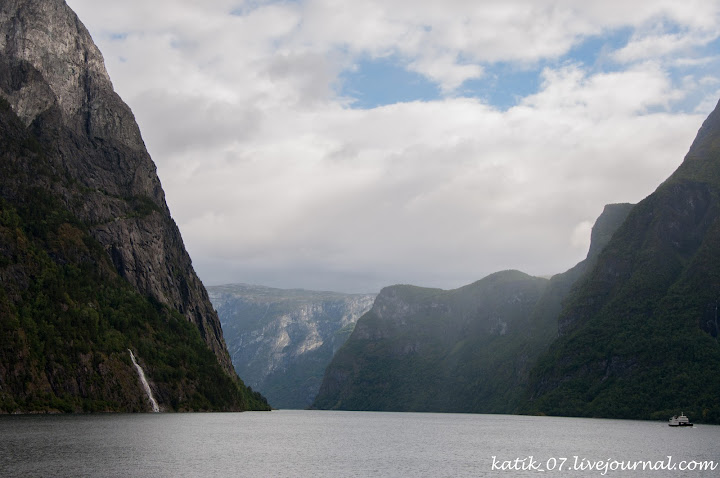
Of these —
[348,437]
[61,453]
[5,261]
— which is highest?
[5,261]

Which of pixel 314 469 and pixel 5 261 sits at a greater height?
pixel 5 261

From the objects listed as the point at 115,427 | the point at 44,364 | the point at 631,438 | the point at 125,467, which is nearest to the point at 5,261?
the point at 44,364

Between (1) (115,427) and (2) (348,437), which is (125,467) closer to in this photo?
(1) (115,427)

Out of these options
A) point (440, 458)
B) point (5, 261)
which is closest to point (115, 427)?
point (440, 458)

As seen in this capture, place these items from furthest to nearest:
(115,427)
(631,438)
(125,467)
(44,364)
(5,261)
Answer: (5,261) < (44,364) < (631,438) < (115,427) < (125,467)

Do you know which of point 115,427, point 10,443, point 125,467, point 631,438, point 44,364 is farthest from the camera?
point 44,364

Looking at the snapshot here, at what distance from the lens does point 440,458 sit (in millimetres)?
102312

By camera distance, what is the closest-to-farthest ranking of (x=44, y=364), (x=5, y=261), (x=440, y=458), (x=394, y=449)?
(x=440, y=458), (x=394, y=449), (x=44, y=364), (x=5, y=261)

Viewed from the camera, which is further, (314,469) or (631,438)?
(631,438)

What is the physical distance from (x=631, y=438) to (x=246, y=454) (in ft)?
274

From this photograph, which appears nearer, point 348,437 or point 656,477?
point 656,477

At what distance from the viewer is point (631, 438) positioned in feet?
476

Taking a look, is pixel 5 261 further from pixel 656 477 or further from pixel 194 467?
pixel 656 477

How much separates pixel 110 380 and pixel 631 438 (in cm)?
13227
